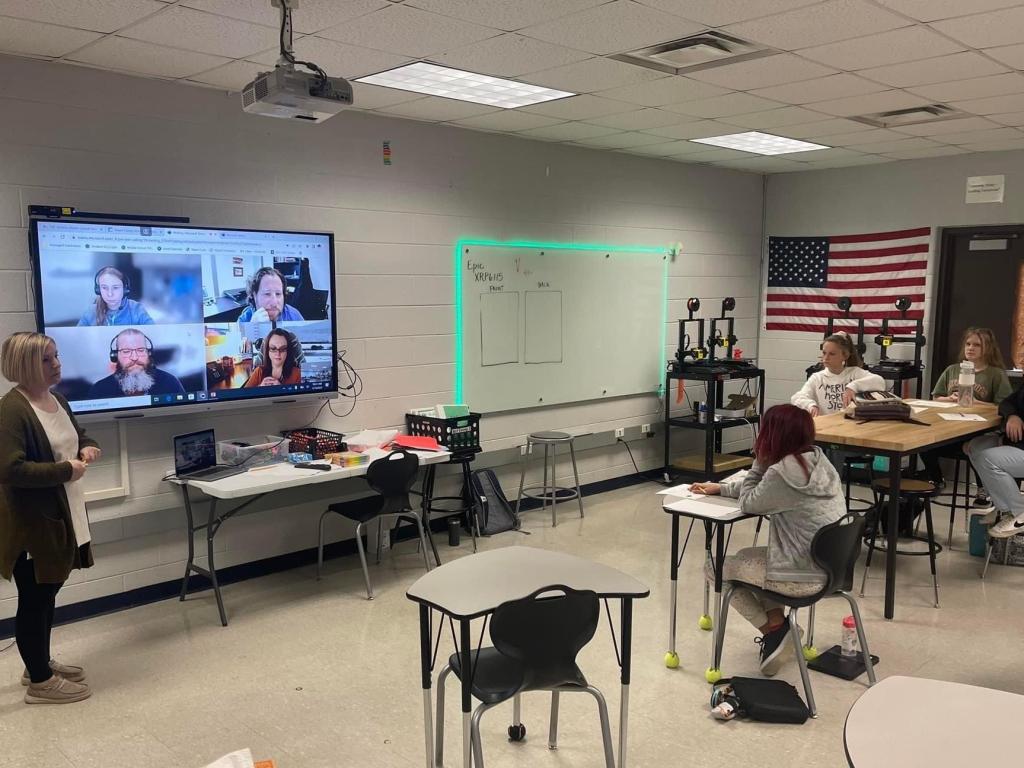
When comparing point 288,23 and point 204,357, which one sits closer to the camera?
point 288,23

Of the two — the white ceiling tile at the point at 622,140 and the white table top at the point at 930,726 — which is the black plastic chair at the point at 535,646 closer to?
the white table top at the point at 930,726

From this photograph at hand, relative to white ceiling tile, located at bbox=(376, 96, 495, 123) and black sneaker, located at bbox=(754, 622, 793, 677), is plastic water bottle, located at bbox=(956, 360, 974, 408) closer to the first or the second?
black sneaker, located at bbox=(754, 622, 793, 677)

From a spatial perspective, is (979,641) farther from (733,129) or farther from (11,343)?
(11,343)

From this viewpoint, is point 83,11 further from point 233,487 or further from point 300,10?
point 233,487

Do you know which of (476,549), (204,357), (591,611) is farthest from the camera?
(476,549)

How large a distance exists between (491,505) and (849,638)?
268cm

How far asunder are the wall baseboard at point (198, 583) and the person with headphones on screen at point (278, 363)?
821mm

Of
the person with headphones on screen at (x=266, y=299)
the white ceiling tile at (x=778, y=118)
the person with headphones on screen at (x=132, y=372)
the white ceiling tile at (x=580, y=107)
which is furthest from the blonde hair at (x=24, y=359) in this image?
the white ceiling tile at (x=778, y=118)

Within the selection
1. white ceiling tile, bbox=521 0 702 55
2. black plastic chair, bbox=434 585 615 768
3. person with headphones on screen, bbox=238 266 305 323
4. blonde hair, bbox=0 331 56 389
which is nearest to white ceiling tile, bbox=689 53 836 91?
white ceiling tile, bbox=521 0 702 55

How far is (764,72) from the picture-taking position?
405 centimetres

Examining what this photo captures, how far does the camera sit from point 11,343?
10.5 feet

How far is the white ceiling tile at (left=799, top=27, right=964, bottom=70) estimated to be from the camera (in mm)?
3445

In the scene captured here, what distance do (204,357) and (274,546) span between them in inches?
50.4

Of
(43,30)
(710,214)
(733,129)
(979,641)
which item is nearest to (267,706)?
(43,30)
